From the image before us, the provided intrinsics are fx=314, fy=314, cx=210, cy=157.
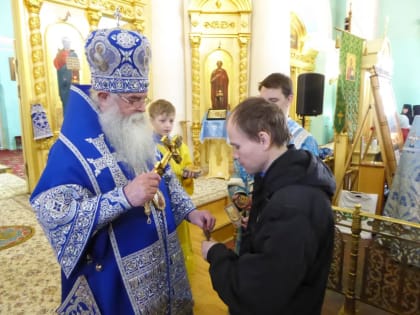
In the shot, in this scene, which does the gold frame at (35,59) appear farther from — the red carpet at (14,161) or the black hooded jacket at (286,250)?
A: the black hooded jacket at (286,250)

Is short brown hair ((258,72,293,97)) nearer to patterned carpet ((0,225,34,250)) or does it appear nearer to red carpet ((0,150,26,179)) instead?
patterned carpet ((0,225,34,250))

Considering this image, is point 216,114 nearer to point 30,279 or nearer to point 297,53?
point 297,53

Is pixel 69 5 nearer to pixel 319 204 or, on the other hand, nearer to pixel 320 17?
→ pixel 319 204

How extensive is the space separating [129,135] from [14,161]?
27.4 ft

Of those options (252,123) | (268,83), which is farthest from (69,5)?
(252,123)

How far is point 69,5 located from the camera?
4.61 m

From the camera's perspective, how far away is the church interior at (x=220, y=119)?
2.41m

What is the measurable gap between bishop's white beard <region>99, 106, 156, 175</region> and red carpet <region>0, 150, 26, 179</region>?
608cm

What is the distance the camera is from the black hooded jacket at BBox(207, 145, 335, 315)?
881 millimetres

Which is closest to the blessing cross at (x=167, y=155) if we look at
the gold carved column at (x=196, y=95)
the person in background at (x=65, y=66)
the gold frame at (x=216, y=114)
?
the person in background at (x=65, y=66)

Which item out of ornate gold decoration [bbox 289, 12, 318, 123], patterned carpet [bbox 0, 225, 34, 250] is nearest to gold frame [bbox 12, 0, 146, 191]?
patterned carpet [bbox 0, 225, 34, 250]

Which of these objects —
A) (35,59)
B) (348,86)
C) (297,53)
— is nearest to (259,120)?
(35,59)

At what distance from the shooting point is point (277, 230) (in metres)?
0.88

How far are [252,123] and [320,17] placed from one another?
32.8 feet
